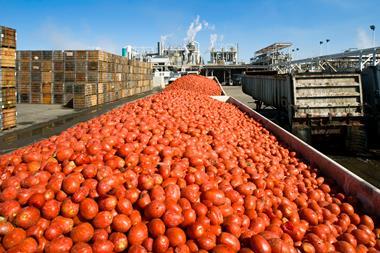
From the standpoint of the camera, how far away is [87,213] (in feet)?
10.5

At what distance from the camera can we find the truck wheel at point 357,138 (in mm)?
9594

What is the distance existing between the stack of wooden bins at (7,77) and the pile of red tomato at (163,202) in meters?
9.42

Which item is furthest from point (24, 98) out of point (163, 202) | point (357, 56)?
point (357, 56)

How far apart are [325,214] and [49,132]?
447 inches

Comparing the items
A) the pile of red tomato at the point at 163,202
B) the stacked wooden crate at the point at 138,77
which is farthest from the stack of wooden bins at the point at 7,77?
the stacked wooden crate at the point at 138,77

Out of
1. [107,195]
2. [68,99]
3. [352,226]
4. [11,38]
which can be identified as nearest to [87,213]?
[107,195]

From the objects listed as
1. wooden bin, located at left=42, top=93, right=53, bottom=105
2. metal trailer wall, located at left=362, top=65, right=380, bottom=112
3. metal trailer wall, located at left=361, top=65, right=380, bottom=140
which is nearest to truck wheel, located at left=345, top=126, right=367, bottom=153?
metal trailer wall, located at left=361, top=65, right=380, bottom=140

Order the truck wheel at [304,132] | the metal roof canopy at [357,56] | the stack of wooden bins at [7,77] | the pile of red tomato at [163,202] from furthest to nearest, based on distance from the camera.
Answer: the metal roof canopy at [357,56]
the stack of wooden bins at [7,77]
the truck wheel at [304,132]
the pile of red tomato at [163,202]

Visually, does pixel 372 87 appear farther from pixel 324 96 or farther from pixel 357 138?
pixel 357 138

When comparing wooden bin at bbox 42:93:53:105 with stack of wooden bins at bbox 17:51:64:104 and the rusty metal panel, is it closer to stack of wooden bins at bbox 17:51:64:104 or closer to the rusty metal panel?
stack of wooden bins at bbox 17:51:64:104

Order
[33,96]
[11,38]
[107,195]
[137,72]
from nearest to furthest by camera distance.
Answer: [107,195] < [11,38] < [33,96] < [137,72]

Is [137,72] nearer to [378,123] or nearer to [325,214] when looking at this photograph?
[378,123]

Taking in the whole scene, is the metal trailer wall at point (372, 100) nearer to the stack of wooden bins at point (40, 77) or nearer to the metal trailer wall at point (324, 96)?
the metal trailer wall at point (324, 96)

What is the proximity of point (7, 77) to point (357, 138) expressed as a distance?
1439 cm
